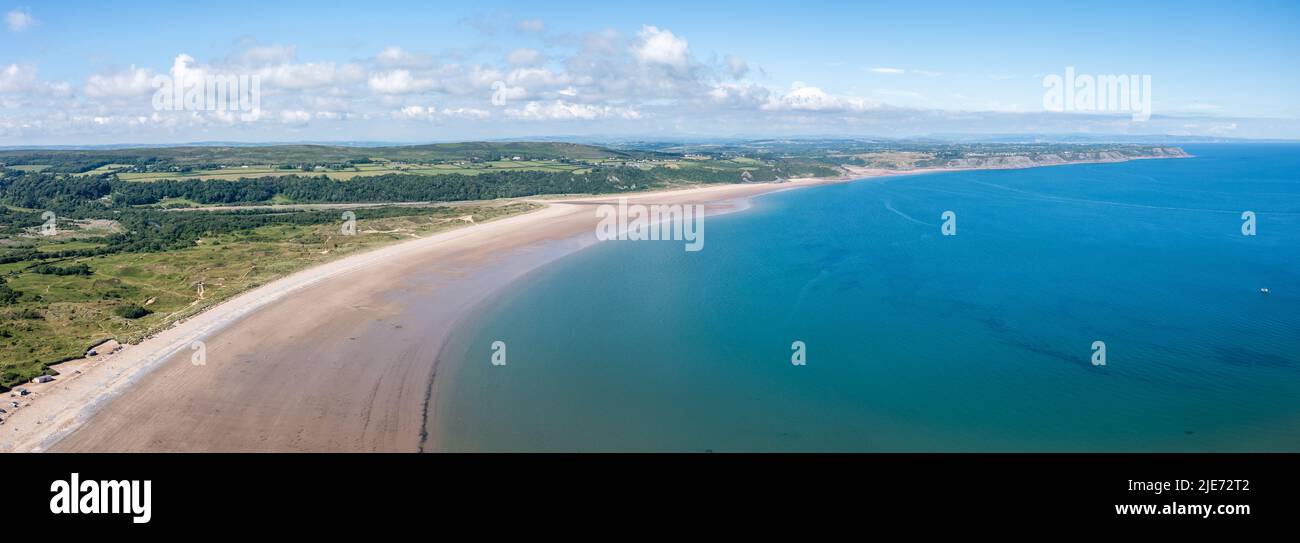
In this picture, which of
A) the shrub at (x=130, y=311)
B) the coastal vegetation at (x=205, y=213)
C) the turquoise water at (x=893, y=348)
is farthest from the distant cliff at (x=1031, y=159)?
the shrub at (x=130, y=311)

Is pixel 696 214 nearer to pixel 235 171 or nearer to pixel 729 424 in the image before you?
pixel 729 424

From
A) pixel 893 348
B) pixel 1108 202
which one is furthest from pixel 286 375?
pixel 1108 202

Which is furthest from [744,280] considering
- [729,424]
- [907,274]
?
[729,424]

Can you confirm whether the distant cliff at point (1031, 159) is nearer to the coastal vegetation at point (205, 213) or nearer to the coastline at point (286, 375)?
the coastal vegetation at point (205, 213)

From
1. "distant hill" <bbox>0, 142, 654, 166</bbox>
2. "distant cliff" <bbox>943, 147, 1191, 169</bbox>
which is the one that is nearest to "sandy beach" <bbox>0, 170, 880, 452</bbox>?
"distant hill" <bbox>0, 142, 654, 166</bbox>

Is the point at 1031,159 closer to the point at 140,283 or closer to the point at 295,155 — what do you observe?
the point at 295,155
